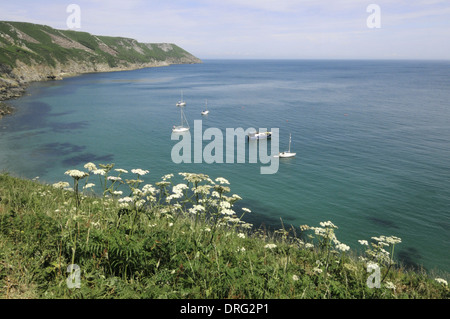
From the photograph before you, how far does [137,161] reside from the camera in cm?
4241

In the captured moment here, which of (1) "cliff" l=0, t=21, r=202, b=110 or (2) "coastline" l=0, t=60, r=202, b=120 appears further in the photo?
(1) "cliff" l=0, t=21, r=202, b=110

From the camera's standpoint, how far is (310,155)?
4659 centimetres

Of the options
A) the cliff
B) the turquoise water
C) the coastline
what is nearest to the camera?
the turquoise water

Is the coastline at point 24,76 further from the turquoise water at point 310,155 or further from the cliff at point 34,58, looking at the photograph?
the turquoise water at point 310,155

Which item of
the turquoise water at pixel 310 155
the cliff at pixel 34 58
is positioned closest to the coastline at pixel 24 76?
the cliff at pixel 34 58

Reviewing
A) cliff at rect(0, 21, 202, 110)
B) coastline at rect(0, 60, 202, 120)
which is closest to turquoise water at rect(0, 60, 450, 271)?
coastline at rect(0, 60, 202, 120)

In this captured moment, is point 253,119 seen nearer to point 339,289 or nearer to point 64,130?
point 64,130

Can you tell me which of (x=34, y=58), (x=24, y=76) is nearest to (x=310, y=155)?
(x=24, y=76)

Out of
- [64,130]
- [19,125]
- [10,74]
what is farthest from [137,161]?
[10,74]

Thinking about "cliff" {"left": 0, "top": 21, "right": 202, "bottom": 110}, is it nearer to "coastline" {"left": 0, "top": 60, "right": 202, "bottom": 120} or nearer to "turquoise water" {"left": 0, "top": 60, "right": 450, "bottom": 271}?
"coastline" {"left": 0, "top": 60, "right": 202, "bottom": 120}

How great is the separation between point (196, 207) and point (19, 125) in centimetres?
6600

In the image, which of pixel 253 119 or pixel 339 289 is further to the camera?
pixel 253 119

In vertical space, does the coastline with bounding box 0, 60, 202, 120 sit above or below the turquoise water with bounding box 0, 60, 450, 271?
above

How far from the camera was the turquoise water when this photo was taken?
91.9 feet
